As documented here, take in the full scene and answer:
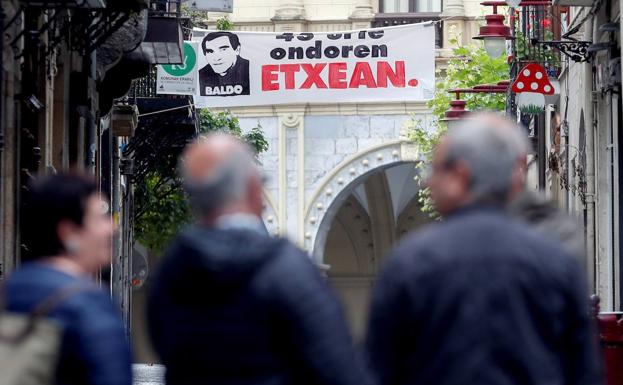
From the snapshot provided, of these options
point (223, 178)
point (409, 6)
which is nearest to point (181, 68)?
point (409, 6)

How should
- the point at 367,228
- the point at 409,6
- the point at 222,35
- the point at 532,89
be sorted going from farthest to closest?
the point at 367,228, the point at 409,6, the point at 222,35, the point at 532,89

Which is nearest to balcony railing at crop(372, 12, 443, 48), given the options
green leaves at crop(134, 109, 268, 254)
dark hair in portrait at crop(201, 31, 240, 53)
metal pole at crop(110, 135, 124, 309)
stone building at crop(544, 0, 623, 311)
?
dark hair in portrait at crop(201, 31, 240, 53)

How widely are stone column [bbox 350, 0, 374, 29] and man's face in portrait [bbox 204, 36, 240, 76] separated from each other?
586cm

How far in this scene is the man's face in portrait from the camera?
121 ft

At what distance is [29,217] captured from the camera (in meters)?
6.29

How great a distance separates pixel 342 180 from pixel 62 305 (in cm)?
3658

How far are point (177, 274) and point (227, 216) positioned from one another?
222mm

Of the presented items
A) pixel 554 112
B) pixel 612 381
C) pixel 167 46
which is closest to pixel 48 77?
pixel 167 46

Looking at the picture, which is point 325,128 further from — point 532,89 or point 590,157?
Answer: point 590,157

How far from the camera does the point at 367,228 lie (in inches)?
1994

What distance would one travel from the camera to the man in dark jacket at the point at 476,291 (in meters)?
5.85

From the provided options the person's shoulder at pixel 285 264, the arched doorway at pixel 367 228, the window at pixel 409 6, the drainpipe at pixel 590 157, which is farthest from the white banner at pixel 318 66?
the person's shoulder at pixel 285 264

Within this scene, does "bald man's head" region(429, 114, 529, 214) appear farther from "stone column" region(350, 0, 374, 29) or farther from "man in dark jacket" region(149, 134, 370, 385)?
"stone column" region(350, 0, 374, 29)

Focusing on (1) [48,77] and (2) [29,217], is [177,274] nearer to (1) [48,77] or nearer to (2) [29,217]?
(2) [29,217]
